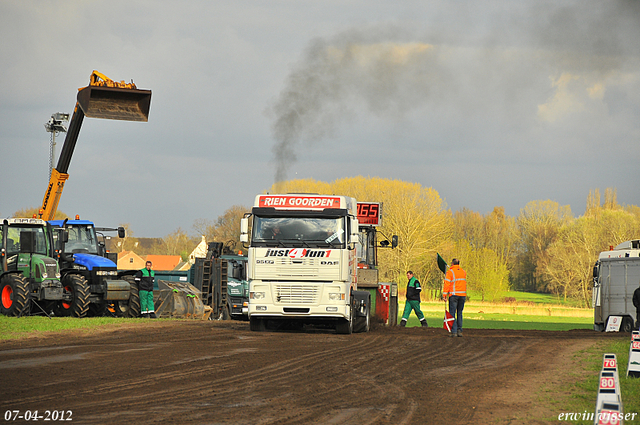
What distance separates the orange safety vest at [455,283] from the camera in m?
18.0

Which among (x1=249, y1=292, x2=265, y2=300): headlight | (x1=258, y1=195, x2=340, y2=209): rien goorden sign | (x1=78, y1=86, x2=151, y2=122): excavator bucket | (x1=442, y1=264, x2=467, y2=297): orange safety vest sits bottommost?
(x1=249, y1=292, x2=265, y2=300): headlight

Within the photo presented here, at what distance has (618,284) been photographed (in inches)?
917

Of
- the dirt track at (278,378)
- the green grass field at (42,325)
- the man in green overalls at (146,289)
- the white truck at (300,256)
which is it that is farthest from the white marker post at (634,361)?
the man in green overalls at (146,289)

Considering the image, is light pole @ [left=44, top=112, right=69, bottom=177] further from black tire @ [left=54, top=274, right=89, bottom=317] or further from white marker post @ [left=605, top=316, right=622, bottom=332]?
white marker post @ [left=605, top=316, right=622, bottom=332]

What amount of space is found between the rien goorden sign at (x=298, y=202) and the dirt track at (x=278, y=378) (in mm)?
3292

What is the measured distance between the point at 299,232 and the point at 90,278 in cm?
918

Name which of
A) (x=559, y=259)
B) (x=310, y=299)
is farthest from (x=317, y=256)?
(x=559, y=259)

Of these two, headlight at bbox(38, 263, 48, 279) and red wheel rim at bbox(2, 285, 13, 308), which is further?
red wheel rim at bbox(2, 285, 13, 308)

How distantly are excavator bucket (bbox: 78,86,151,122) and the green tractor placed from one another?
3.97 m

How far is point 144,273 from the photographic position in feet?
74.1

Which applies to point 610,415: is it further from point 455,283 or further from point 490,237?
point 490,237

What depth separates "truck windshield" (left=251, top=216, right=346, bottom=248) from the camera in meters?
16.9

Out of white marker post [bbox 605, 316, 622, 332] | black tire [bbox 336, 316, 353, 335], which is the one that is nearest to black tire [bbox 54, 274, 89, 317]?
black tire [bbox 336, 316, 353, 335]

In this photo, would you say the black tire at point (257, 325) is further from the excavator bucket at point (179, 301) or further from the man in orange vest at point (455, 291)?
the excavator bucket at point (179, 301)
